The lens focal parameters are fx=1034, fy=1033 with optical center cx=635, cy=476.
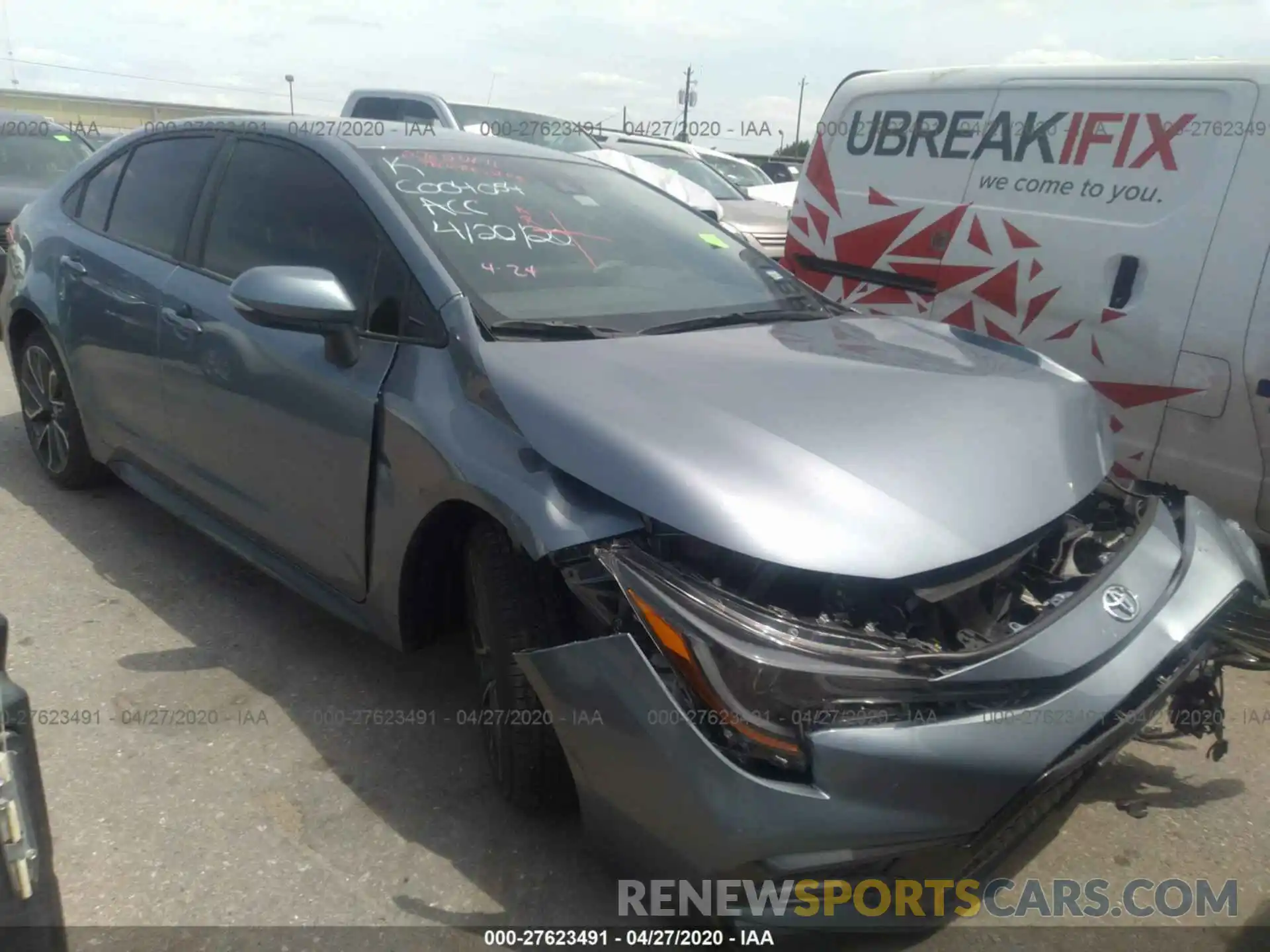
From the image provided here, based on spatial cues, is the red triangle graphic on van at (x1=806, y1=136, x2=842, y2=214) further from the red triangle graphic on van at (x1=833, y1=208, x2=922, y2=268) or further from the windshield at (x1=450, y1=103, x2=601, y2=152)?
the windshield at (x1=450, y1=103, x2=601, y2=152)

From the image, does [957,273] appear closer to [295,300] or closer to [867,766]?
[295,300]

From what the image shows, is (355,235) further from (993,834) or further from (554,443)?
(993,834)

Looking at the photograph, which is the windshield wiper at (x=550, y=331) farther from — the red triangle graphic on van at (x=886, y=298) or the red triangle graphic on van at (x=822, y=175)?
the red triangle graphic on van at (x=822, y=175)

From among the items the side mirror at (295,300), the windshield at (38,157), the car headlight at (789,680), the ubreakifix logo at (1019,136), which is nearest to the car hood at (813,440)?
the car headlight at (789,680)

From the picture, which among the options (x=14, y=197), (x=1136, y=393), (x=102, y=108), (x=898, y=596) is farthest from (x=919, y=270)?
(x=102, y=108)

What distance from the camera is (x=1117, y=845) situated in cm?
254

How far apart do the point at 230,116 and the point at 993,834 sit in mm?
3462

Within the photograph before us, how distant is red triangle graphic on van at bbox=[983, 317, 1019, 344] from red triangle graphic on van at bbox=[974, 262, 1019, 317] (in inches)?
2.8

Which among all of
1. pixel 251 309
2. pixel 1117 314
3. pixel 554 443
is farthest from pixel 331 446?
pixel 1117 314

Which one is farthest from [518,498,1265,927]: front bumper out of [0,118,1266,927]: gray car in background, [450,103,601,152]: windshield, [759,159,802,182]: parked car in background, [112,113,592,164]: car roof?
[759,159,802,182]: parked car in background

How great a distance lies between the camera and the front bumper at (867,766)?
1.78 m

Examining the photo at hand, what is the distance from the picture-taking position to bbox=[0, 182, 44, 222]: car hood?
26.3ft

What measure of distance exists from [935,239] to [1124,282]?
0.86 m

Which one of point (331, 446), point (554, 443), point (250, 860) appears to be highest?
point (554, 443)
